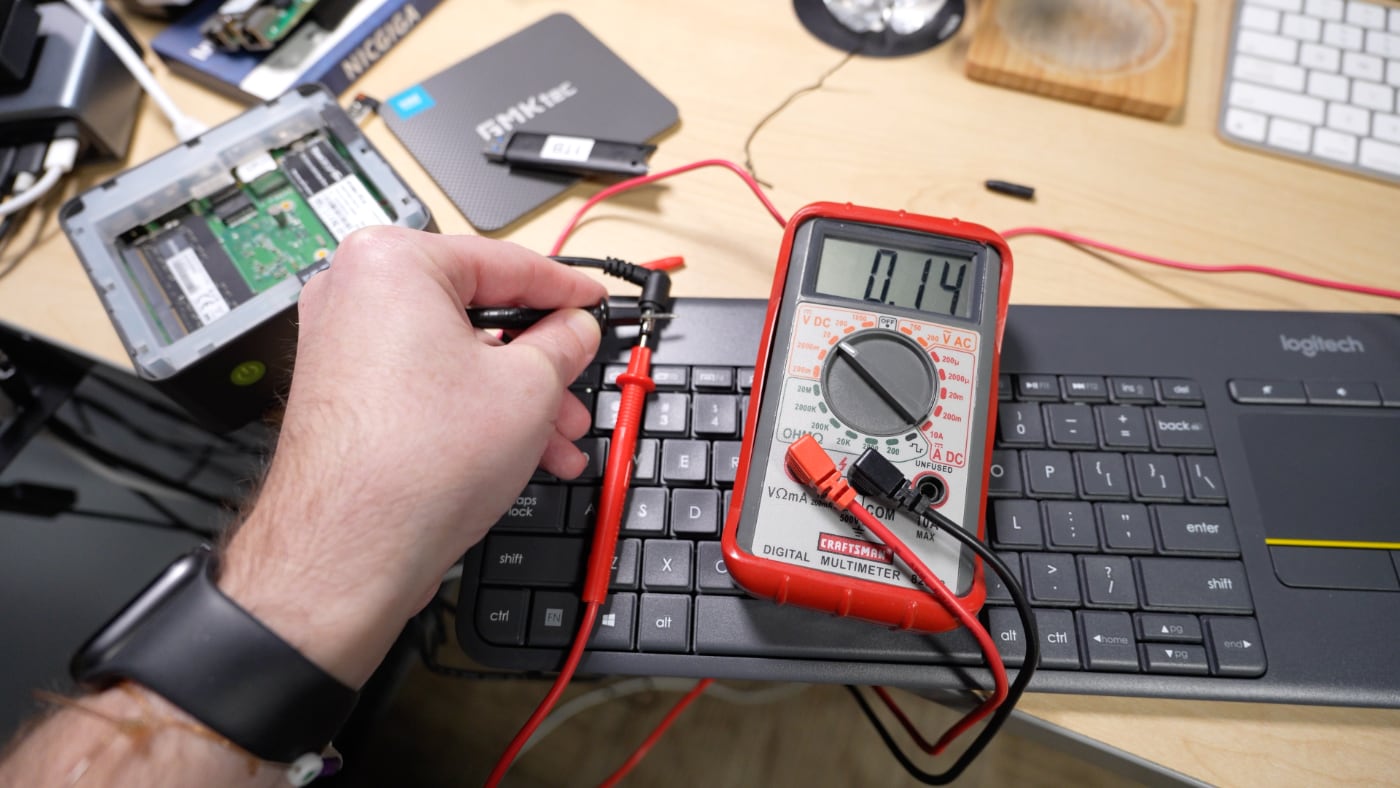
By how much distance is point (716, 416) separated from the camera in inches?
20.2

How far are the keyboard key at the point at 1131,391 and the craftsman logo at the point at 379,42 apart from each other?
619 mm

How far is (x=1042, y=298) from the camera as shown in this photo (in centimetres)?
57

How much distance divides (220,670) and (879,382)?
1.24 feet

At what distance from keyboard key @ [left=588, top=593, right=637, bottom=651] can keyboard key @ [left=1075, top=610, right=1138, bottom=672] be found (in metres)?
0.26

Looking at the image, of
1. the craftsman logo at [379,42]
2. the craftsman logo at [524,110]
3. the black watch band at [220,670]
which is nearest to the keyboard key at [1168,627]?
the black watch band at [220,670]

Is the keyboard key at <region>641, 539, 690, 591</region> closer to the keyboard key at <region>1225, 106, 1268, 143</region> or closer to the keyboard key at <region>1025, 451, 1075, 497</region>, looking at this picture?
the keyboard key at <region>1025, 451, 1075, 497</region>

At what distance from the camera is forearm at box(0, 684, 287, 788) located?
385mm

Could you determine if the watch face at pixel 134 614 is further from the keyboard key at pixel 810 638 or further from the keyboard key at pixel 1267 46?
the keyboard key at pixel 1267 46

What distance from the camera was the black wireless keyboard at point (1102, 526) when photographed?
0.45 metres

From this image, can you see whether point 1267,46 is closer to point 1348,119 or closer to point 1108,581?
point 1348,119

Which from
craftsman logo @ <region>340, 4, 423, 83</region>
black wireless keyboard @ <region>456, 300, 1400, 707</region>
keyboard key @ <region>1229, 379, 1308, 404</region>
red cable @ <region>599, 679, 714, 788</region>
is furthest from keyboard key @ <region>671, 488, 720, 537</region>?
craftsman logo @ <region>340, 4, 423, 83</region>

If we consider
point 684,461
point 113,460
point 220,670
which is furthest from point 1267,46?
point 113,460

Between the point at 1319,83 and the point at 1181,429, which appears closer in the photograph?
the point at 1181,429

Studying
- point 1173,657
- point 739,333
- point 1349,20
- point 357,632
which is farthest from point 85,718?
point 1349,20
